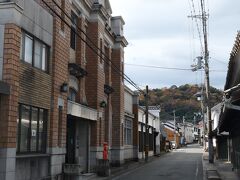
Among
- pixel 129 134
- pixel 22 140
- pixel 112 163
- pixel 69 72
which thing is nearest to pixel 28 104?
pixel 22 140

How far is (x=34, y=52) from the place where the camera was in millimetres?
16516

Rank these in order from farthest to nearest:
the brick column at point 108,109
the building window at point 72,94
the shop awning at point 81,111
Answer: the brick column at point 108,109 → the building window at point 72,94 → the shop awning at point 81,111

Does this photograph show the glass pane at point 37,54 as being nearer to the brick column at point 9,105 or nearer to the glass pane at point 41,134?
the glass pane at point 41,134

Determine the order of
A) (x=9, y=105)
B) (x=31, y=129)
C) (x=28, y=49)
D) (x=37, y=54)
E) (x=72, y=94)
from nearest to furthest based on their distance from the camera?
(x=9, y=105), (x=28, y=49), (x=31, y=129), (x=37, y=54), (x=72, y=94)

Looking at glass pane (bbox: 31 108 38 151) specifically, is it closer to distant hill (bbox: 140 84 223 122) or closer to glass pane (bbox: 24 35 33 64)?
glass pane (bbox: 24 35 33 64)

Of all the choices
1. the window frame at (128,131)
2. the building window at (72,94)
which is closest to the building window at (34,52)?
the building window at (72,94)

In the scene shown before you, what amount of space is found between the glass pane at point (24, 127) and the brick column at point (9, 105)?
112 cm

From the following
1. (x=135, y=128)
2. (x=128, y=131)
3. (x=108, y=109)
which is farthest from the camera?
(x=135, y=128)

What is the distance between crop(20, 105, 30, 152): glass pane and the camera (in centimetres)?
1542

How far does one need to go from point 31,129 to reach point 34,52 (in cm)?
290

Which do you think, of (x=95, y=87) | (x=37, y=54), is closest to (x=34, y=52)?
(x=37, y=54)

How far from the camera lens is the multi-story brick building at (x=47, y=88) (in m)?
14.1

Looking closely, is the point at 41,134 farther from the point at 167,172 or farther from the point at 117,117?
the point at 117,117

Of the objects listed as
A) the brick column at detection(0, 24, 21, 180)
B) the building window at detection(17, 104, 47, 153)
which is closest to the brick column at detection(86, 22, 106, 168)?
the building window at detection(17, 104, 47, 153)
